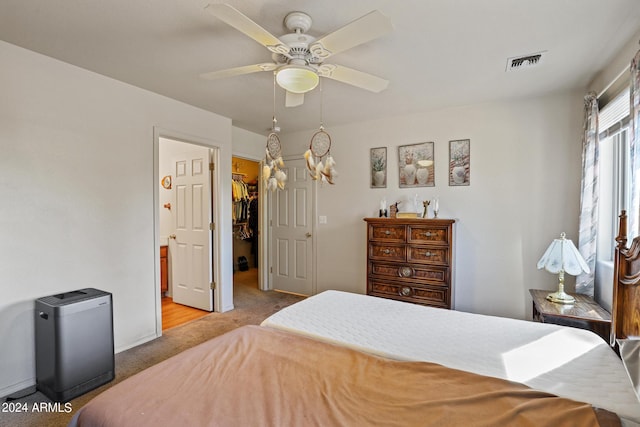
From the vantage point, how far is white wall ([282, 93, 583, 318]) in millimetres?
3070

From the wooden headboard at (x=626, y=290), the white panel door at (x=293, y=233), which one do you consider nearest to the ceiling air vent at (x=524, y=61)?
the wooden headboard at (x=626, y=290)

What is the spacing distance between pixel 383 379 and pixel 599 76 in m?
3.13

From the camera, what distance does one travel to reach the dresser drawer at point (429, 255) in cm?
318

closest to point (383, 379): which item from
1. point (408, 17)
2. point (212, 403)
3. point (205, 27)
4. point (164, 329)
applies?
point (212, 403)

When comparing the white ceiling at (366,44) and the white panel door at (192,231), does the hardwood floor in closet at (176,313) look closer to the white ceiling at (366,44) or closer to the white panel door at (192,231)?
the white panel door at (192,231)

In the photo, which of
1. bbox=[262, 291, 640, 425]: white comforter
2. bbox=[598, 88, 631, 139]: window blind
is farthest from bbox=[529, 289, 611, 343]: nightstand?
bbox=[598, 88, 631, 139]: window blind

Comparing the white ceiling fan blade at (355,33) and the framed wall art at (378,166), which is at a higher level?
the white ceiling fan blade at (355,33)

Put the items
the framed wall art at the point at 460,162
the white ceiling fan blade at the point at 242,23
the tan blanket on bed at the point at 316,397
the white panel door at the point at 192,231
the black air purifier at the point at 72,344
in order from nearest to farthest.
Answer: the tan blanket on bed at the point at 316,397 → the white ceiling fan blade at the point at 242,23 → the black air purifier at the point at 72,344 → the framed wall art at the point at 460,162 → the white panel door at the point at 192,231

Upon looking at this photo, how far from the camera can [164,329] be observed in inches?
131

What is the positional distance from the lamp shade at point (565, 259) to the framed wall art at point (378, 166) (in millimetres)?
1934

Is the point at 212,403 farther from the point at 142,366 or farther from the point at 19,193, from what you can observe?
the point at 19,193

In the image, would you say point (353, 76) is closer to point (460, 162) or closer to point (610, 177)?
point (460, 162)

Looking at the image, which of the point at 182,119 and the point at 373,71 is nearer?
the point at 373,71

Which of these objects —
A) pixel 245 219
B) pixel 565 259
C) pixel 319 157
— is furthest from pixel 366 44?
pixel 245 219
